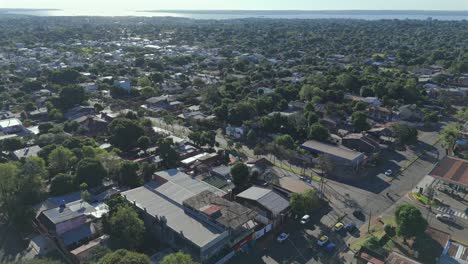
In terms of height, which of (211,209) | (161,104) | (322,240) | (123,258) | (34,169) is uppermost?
(123,258)

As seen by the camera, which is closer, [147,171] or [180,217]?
[180,217]

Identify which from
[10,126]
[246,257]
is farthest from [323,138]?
[10,126]

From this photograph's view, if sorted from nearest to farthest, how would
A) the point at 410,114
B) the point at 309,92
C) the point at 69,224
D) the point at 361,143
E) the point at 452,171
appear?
1. the point at 69,224
2. the point at 452,171
3. the point at 361,143
4. the point at 410,114
5. the point at 309,92

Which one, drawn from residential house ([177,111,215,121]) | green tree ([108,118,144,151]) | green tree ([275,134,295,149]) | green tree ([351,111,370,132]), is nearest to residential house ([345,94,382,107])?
green tree ([351,111,370,132])

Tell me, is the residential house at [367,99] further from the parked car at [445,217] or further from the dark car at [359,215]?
the dark car at [359,215]

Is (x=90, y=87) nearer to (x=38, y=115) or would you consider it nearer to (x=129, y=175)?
(x=38, y=115)

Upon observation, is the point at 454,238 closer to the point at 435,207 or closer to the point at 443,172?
the point at 435,207

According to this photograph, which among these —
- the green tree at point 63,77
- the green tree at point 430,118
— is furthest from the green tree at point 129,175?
the green tree at point 63,77

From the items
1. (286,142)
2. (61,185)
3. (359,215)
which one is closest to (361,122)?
(286,142)
